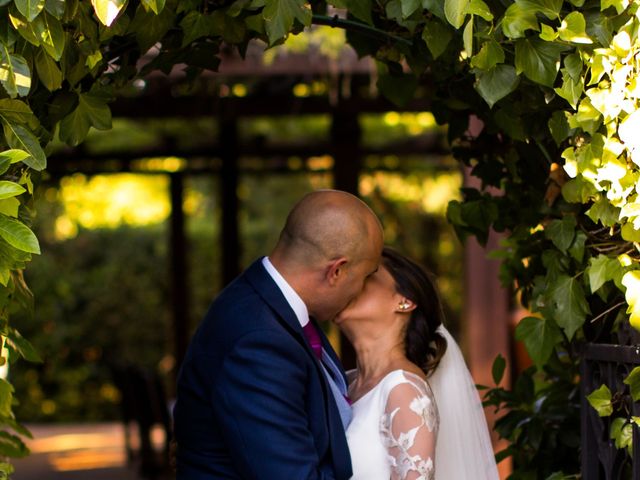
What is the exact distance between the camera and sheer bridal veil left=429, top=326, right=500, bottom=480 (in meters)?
3.42

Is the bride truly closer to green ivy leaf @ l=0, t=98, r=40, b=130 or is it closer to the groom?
the groom

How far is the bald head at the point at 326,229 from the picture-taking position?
114 inches

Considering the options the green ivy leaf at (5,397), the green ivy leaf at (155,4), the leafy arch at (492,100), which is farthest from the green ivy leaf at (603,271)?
the green ivy leaf at (5,397)

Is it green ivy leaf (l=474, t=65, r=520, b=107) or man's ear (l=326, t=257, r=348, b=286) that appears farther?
man's ear (l=326, t=257, r=348, b=286)

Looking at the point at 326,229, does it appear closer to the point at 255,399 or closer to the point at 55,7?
the point at 255,399

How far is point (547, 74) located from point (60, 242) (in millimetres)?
12344

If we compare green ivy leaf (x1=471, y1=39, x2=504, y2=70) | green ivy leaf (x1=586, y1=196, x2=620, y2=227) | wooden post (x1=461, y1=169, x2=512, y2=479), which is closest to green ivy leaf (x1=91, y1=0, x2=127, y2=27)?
green ivy leaf (x1=471, y1=39, x2=504, y2=70)

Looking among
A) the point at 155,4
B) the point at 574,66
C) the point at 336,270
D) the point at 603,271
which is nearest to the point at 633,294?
the point at 603,271

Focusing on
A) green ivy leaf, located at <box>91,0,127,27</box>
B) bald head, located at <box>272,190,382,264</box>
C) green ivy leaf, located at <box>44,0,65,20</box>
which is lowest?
bald head, located at <box>272,190,382,264</box>

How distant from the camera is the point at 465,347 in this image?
14.3 meters

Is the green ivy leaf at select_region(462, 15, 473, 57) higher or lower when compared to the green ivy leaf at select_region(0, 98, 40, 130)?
higher

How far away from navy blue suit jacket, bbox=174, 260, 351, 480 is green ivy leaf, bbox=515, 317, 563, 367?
60cm

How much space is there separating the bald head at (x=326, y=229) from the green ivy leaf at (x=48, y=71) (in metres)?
0.83

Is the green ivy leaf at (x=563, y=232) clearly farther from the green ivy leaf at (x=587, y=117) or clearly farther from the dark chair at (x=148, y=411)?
the dark chair at (x=148, y=411)
